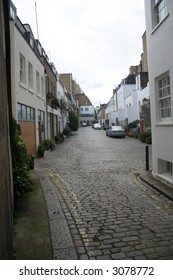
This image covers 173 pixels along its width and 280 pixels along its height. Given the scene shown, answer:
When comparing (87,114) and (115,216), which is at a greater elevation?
(87,114)

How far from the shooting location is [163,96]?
9.30m

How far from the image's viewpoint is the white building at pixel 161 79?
8.26m

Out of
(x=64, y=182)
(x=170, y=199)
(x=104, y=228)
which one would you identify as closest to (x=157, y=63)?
(x=170, y=199)

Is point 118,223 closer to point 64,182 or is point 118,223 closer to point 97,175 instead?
point 64,182

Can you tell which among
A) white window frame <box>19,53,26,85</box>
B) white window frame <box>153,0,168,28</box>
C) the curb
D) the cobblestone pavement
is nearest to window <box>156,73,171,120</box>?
white window frame <box>153,0,168,28</box>

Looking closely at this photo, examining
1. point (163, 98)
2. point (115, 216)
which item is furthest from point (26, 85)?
point (115, 216)

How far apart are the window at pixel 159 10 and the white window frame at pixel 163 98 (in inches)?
68.7

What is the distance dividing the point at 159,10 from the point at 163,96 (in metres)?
2.70

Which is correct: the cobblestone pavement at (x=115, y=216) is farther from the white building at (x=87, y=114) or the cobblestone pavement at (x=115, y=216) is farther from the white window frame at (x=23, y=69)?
the white building at (x=87, y=114)

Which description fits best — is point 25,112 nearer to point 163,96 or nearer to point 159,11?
point 163,96

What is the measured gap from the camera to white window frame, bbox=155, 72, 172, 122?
29.0ft

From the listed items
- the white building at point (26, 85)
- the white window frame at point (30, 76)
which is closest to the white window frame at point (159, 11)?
the white building at point (26, 85)

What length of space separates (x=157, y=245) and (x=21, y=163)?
483 cm

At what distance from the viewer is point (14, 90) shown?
13281mm
